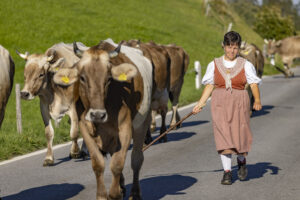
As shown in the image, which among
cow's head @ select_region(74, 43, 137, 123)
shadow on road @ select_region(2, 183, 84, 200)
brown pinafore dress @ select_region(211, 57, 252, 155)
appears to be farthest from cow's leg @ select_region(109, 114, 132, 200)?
brown pinafore dress @ select_region(211, 57, 252, 155)

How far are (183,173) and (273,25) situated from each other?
6899cm

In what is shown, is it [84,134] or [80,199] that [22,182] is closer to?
[80,199]

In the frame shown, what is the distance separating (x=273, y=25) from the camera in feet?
250

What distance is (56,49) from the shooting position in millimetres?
11453

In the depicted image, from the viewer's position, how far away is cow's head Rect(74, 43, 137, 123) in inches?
251

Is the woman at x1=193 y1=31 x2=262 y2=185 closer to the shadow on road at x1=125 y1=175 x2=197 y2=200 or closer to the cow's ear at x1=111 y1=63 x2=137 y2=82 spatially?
the shadow on road at x1=125 y1=175 x2=197 y2=200

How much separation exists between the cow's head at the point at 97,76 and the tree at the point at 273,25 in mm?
68624

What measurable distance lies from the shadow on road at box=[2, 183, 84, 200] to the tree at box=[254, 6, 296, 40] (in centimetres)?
6710

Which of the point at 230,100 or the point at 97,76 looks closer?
the point at 97,76

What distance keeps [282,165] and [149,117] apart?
301 cm

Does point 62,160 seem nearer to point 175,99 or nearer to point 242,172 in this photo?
point 242,172

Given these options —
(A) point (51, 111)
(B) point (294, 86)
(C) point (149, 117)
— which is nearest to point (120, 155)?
(C) point (149, 117)

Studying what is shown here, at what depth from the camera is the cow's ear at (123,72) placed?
655 centimetres

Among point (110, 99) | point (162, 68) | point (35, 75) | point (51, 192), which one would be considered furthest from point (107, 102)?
point (162, 68)
